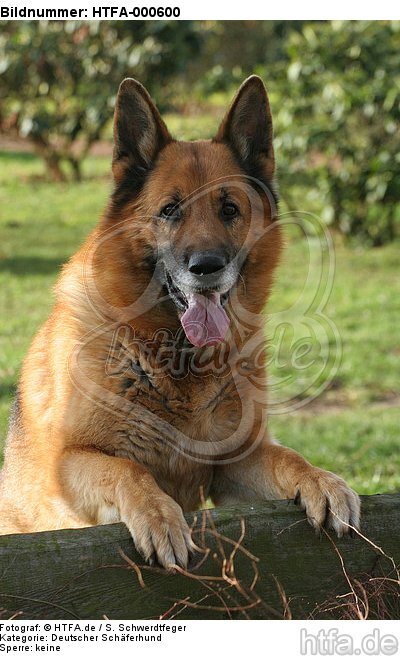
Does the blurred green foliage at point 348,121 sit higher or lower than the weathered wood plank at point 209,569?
higher

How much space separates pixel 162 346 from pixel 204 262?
0.44 meters

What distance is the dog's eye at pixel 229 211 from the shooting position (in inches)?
157

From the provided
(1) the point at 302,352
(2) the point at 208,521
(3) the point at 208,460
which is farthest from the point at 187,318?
(1) the point at 302,352

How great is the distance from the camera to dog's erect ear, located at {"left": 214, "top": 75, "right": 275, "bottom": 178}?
164 inches

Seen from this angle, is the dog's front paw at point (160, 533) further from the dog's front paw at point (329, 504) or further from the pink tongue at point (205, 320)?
the pink tongue at point (205, 320)

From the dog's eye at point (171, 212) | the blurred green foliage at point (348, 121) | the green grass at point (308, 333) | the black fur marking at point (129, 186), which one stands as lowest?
the green grass at point (308, 333)

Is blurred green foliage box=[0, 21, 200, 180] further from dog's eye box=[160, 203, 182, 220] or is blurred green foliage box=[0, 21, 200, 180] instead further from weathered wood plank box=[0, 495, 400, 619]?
weathered wood plank box=[0, 495, 400, 619]

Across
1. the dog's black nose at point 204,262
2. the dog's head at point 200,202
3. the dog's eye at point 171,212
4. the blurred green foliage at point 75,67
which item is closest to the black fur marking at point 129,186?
Result: the dog's head at point 200,202

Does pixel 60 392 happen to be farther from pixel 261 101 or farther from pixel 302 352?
pixel 302 352

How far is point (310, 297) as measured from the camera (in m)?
8.70

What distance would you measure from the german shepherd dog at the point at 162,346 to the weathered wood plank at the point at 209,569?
9.3 inches

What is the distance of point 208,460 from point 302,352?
4873mm

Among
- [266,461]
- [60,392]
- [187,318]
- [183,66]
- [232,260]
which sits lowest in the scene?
[266,461]

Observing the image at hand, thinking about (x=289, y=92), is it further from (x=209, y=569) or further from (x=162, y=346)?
(x=209, y=569)
